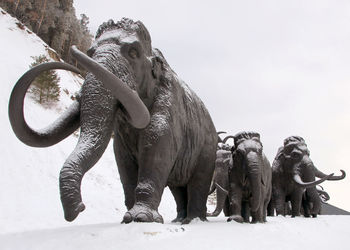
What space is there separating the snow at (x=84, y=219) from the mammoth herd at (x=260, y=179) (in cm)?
37

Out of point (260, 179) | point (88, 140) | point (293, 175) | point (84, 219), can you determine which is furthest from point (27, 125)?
point (84, 219)

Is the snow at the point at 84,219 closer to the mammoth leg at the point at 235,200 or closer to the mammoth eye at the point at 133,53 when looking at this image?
the mammoth leg at the point at 235,200

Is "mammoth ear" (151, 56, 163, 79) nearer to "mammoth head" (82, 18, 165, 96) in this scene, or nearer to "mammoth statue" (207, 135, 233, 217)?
"mammoth head" (82, 18, 165, 96)

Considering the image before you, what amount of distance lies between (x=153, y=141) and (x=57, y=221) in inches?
200

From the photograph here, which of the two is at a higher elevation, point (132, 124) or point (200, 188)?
point (132, 124)

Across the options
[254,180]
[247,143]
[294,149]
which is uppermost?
[294,149]

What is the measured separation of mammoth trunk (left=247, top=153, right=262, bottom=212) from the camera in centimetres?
416

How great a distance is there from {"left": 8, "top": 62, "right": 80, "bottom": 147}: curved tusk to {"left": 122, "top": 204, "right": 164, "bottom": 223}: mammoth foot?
0.80 metres

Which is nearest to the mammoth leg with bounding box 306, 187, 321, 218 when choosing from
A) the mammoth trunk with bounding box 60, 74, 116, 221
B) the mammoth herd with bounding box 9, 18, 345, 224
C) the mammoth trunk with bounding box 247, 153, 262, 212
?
the mammoth herd with bounding box 9, 18, 345, 224

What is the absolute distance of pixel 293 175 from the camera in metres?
7.15

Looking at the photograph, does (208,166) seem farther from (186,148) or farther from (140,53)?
(140,53)

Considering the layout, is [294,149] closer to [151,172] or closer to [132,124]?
[151,172]

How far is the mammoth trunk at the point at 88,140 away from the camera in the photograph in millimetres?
2223

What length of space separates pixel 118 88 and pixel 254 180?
2147mm
